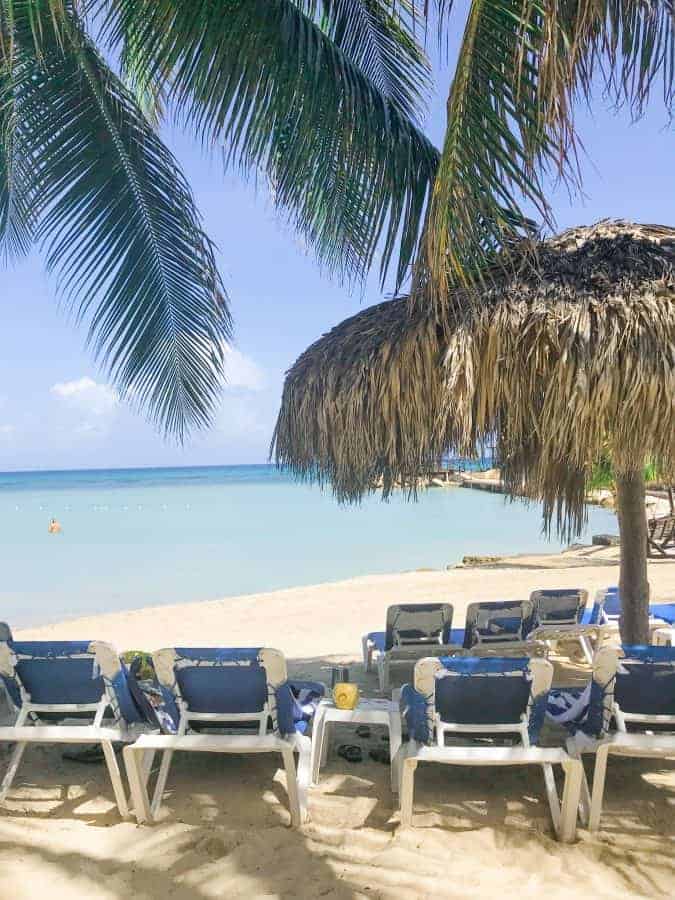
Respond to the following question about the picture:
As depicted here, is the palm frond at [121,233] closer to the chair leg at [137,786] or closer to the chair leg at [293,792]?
the chair leg at [137,786]

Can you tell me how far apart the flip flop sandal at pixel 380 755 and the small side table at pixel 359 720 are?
0.23 metres

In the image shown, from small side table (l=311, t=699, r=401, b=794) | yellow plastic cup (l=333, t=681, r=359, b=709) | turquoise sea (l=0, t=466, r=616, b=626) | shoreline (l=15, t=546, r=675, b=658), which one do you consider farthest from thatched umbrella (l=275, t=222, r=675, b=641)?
shoreline (l=15, t=546, r=675, b=658)

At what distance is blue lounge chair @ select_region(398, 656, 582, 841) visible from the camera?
2859 millimetres

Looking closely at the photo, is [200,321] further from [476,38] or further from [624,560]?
[624,560]

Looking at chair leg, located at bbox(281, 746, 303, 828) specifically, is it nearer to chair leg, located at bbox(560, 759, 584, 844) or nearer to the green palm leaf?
chair leg, located at bbox(560, 759, 584, 844)

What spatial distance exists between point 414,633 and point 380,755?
1.57m

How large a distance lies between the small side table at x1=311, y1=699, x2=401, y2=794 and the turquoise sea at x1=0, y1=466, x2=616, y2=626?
9.60 feet

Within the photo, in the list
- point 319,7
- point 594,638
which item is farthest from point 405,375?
point 594,638

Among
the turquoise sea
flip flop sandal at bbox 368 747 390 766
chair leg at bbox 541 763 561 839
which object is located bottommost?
the turquoise sea

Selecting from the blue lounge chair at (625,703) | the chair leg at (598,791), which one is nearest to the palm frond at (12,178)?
the blue lounge chair at (625,703)

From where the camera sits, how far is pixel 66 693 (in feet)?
10.6

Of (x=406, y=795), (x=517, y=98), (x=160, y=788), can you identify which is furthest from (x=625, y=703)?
(x=517, y=98)

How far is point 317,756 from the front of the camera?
3.39 meters

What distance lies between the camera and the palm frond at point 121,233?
3.89 meters
